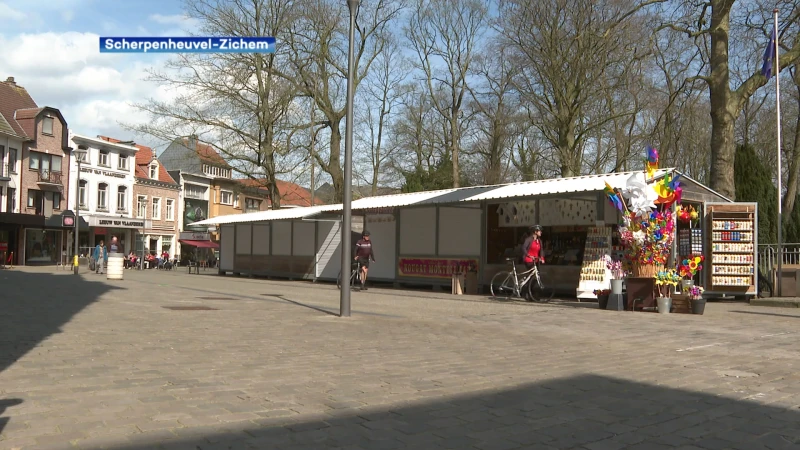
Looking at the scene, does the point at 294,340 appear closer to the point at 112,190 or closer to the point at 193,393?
the point at 193,393

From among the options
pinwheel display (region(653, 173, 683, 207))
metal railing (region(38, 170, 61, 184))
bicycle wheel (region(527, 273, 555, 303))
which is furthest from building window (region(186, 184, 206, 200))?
pinwheel display (region(653, 173, 683, 207))

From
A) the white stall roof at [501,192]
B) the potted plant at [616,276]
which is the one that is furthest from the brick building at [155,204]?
the potted plant at [616,276]

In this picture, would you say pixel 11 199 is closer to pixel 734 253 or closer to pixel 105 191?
pixel 105 191

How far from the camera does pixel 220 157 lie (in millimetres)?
34781

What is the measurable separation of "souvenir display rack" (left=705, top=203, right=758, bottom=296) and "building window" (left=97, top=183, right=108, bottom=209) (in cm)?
Answer: 4681

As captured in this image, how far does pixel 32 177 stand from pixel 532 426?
4878 centimetres

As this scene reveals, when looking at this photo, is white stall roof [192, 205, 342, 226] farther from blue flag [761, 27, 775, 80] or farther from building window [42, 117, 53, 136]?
building window [42, 117, 53, 136]

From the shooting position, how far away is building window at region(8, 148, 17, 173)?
4447cm

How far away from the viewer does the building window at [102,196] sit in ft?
174

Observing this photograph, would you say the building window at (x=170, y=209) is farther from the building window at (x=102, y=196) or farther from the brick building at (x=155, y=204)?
the building window at (x=102, y=196)

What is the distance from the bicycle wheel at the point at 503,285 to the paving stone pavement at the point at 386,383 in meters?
5.76

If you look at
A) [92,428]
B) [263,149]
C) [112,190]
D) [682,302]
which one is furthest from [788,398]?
[112,190]

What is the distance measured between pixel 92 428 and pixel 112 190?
54019 mm

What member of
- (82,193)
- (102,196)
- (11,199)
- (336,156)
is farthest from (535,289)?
(102,196)
